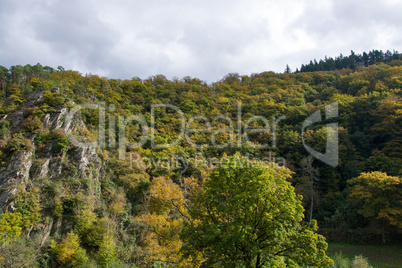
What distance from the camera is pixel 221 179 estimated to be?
26.7 feet

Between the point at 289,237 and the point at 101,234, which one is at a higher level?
the point at 289,237

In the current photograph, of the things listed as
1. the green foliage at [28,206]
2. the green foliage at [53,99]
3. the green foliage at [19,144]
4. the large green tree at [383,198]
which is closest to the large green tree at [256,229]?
the green foliage at [28,206]

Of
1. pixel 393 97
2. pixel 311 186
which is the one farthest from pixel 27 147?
pixel 393 97

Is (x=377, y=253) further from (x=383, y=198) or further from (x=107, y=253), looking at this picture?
(x=107, y=253)

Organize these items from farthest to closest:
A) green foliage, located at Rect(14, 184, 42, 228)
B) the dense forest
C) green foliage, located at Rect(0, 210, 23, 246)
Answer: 1. green foliage, located at Rect(14, 184, 42, 228)
2. green foliage, located at Rect(0, 210, 23, 246)
3. the dense forest

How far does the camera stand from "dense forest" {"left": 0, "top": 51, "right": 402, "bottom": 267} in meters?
7.27

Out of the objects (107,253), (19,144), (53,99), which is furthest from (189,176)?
(53,99)

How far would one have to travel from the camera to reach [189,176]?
27.4m

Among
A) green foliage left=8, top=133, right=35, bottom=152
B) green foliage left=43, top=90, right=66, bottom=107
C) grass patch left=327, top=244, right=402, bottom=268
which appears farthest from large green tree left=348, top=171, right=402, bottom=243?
green foliage left=43, top=90, right=66, bottom=107

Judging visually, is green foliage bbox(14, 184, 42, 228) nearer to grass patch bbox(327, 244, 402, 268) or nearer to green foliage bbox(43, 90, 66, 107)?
green foliage bbox(43, 90, 66, 107)

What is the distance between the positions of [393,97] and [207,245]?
35630 mm

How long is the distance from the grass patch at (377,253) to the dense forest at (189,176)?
1109mm

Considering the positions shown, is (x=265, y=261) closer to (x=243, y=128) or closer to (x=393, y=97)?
(x=243, y=128)

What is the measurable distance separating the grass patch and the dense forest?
1109mm
